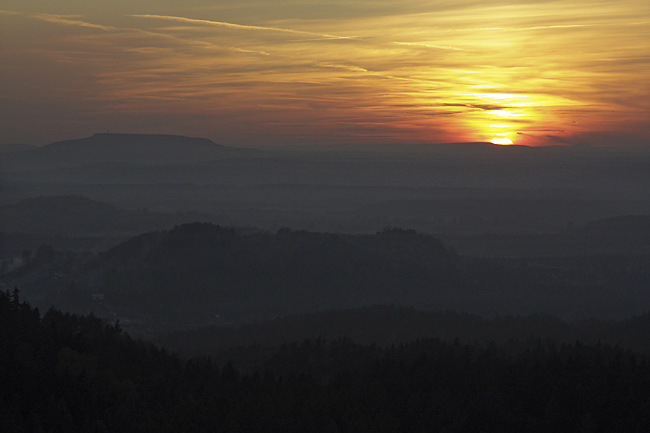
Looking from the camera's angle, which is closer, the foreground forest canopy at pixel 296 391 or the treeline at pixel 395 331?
the foreground forest canopy at pixel 296 391

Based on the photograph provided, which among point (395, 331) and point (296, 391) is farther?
point (395, 331)

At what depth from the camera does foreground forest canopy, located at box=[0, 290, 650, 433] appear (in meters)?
68.9

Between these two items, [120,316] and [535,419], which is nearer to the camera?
[535,419]

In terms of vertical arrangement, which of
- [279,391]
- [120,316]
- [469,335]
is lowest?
[120,316]

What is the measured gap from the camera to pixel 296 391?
81375 millimetres

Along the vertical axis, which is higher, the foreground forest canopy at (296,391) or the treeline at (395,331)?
the foreground forest canopy at (296,391)

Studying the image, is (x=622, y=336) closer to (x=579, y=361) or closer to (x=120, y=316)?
(x=579, y=361)

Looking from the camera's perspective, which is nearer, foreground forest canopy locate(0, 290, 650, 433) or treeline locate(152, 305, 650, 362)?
foreground forest canopy locate(0, 290, 650, 433)

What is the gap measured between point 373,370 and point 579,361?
68.4 ft

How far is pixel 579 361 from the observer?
92188 millimetres

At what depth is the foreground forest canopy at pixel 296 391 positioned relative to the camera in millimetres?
68875

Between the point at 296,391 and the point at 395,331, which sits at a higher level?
the point at 296,391

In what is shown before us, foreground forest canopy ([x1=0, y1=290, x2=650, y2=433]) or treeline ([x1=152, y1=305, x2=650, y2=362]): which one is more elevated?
foreground forest canopy ([x1=0, y1=290, x2=650, y2=433])

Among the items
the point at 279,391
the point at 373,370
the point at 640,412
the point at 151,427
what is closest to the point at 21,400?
the point at 151,427
